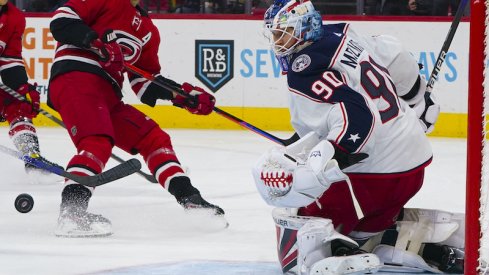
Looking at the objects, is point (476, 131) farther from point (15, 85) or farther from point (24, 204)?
point (15, 85)

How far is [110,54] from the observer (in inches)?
147

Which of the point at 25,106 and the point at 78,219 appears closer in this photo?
the point at 78,219

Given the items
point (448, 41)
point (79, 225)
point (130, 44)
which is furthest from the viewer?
point (130, 44)

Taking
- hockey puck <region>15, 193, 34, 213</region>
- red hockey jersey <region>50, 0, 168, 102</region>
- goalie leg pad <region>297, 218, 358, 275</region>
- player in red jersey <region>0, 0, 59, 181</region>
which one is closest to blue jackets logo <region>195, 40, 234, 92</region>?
player in red jersey <region>0, 0, 59, 181</region>

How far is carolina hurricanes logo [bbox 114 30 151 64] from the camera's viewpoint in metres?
3.94

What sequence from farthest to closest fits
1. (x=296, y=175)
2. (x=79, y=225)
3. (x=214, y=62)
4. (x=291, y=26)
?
(x=214, y=62)
(x=79, y=225)
(x=291, y=26)
(x=296, y=175)

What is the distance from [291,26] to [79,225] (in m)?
1.14

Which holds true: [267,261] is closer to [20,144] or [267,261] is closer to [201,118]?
[20,144]

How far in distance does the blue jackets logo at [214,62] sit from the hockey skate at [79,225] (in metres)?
3.57

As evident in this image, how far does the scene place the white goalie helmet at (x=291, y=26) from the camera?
2818 mm

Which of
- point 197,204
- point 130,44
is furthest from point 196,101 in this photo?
point 197,204

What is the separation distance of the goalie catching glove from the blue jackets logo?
14.4 feet

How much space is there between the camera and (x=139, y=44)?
13.1 feet

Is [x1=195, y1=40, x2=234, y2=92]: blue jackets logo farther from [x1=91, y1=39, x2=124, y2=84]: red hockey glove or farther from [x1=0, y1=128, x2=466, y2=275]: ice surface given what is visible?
[x1=91, y1=39, x2=124, y2=84]: red hockey glove
